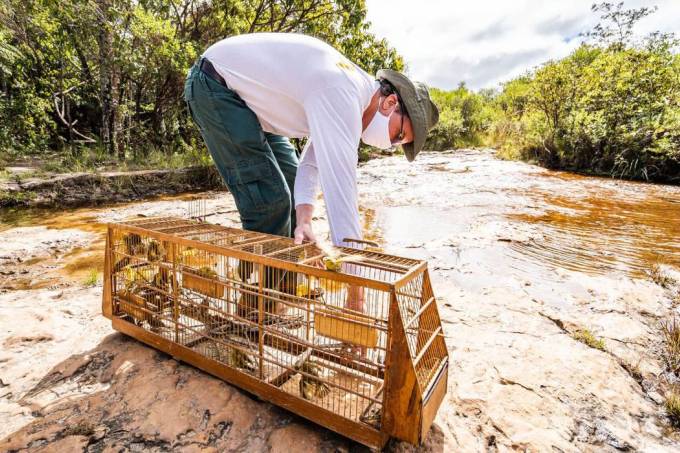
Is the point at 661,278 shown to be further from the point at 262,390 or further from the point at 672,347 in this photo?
the point at 262,390

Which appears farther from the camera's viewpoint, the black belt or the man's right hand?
the black belt

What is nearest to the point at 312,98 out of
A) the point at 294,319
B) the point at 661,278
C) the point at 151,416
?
the point at 294,319

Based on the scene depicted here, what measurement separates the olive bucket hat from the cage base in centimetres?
129

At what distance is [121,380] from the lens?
162 cm

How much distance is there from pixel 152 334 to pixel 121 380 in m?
0.23

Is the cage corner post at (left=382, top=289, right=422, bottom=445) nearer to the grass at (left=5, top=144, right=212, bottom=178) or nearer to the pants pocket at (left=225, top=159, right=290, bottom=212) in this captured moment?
the pants pocket at (left=225, top=159, right=290, bottom=212)

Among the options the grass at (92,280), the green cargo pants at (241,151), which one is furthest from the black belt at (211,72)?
the grass at (92,280)

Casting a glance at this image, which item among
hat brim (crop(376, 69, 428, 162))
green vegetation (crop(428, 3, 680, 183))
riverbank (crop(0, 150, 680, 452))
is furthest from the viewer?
green vegetation (crop(428, 3, 680, 183))

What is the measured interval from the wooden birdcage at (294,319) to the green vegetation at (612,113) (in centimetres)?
1088

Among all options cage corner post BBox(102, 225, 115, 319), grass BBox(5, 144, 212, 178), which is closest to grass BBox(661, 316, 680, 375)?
cage corner post BBox(102, 225, 115, 319)

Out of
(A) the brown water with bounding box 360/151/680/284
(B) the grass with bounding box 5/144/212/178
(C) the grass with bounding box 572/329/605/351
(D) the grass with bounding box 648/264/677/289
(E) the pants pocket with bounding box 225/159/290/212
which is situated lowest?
(C) the grass with bounding box 572/329/605/351

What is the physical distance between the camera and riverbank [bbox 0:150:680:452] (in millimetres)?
1370

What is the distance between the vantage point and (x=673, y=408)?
5.11 ft

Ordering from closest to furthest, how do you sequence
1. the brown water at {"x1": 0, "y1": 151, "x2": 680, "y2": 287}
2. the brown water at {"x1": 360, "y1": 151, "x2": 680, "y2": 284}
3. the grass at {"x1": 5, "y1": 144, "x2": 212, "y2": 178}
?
1. the brown water at {"x1": 0, "y1": 151, "x2": 680, "y2": 287}
2. the brown water at {"x1": 360, "y1": 151, "x2": 680, "y2": 284}
3. the grass at {"x1": 5, "y1": 144, "x2": 212, "y2": 178}
